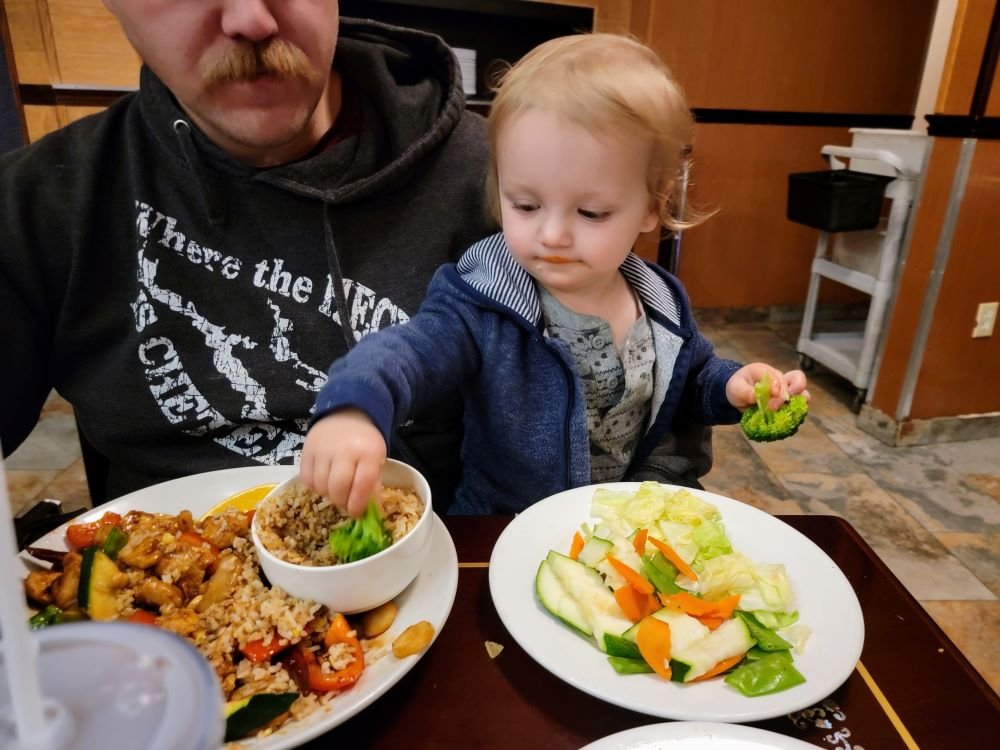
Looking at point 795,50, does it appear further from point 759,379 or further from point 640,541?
point 640,541

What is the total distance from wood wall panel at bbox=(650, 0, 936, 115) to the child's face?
354cm

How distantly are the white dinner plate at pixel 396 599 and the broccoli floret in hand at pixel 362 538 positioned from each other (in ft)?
0.26

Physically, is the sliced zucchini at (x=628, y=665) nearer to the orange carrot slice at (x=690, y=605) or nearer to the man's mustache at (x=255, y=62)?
the orange carrot slice at (x=690, y=605)

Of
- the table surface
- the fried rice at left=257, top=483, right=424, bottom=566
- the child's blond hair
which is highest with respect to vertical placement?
the child's blond hair

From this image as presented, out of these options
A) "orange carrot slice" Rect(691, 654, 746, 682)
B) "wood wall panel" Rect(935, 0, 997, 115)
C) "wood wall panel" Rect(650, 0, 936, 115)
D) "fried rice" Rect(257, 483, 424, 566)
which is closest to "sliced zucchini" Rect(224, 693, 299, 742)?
"fried rice" Rect(257, 483, 424, 566)

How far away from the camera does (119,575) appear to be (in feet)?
2.45

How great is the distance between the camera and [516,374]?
1.15 meters

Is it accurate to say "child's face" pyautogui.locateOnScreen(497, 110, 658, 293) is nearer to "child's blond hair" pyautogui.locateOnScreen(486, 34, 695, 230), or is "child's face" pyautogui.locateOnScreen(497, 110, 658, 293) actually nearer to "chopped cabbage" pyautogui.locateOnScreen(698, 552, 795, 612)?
"child's blond hair" pyautogui.locateOnScreen(486, 34, 695, 230)

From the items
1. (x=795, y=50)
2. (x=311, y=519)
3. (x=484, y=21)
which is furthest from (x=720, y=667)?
(x=795, y=50)

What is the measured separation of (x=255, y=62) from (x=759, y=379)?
92cm

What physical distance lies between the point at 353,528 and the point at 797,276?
184 inches

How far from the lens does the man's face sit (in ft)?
3.50

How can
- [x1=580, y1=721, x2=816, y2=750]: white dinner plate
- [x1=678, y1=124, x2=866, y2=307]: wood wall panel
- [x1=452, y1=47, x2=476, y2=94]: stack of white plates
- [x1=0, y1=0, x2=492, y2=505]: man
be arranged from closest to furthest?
[x1=580, y1=721, x2=816, y2=750]: white dinner plate → [x1=0, y1=0, x2=492, y2=505]: man → [x1=452, y1=47, x2=476, y2=94]: stack of white plates → [x1=678, y1=124, x2=866, y2=307]: wood wall panel

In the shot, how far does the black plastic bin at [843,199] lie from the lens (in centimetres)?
327
